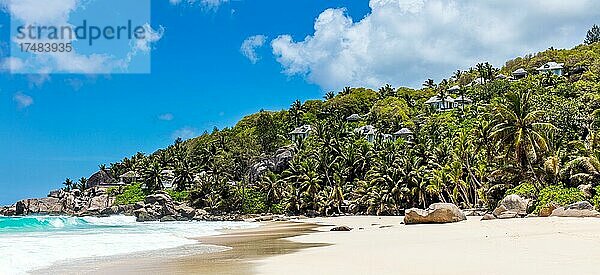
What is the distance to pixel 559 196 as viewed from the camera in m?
32.5

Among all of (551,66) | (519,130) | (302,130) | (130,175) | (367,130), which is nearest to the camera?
(519,130)

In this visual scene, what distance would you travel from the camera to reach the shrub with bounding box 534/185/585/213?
32.0 metres

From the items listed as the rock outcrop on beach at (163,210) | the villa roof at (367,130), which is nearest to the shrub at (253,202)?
the rock outcrop on beach at (163,210)

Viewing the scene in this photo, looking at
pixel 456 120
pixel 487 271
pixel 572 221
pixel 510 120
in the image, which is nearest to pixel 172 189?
pixel 456 120

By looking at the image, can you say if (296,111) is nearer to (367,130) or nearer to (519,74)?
(367,130)

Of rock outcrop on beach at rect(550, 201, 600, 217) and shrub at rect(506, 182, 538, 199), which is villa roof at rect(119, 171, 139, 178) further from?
rock outcrop on beach at rect(550, 201, 600, 217)

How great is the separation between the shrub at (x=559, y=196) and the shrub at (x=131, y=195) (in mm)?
65394

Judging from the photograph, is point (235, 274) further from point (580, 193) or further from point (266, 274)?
point (580, 193)

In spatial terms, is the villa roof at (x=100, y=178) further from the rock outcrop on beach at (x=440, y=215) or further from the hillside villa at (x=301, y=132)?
the rock outcrop on beach at (x=440, y=215)

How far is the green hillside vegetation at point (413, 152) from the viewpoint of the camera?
38.5 metres

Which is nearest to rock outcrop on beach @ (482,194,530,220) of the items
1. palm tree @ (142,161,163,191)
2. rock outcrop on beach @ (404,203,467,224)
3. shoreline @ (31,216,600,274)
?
rock outcrop on beach @ (404,203,467,224)

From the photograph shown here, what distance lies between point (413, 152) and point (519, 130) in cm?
2626

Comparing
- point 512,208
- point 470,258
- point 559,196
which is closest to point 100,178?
point 512,208

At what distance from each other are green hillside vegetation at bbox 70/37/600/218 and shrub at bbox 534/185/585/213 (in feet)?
0.33
